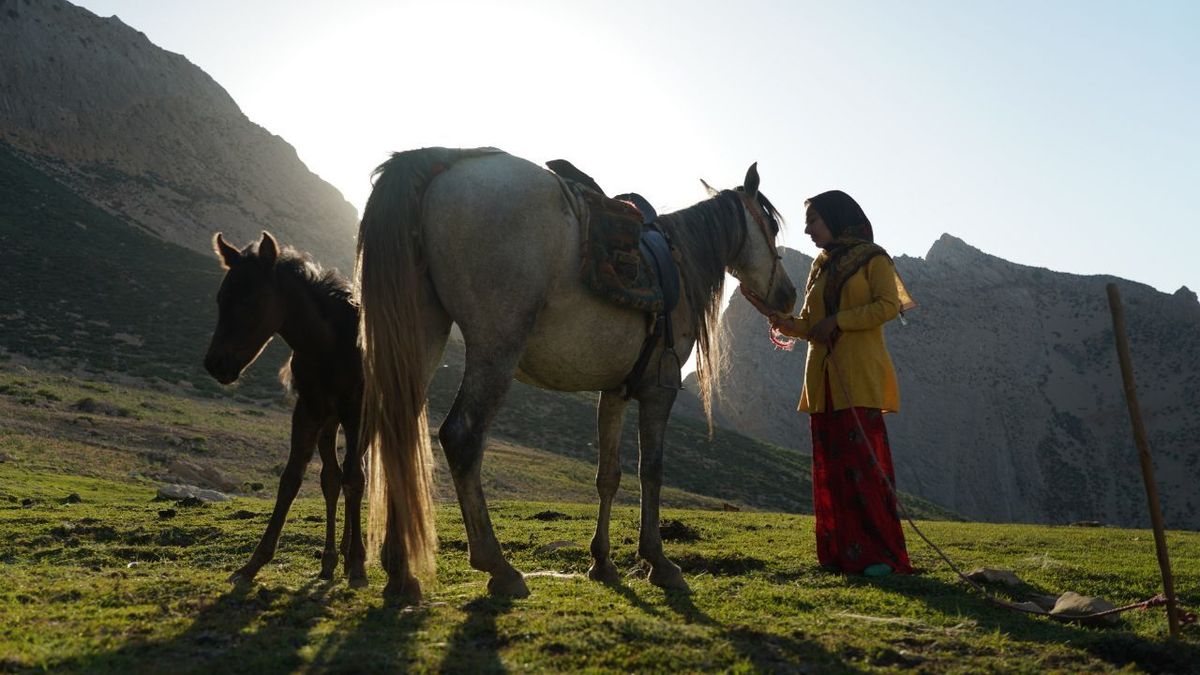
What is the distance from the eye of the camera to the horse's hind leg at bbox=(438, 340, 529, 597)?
4.98 meters

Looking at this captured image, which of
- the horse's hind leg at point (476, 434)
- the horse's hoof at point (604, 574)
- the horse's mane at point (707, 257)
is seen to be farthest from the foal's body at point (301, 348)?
the horse's mane at point (707, 257)

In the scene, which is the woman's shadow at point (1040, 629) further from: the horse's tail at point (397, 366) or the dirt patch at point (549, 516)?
the dirt patch at point (549, 516)

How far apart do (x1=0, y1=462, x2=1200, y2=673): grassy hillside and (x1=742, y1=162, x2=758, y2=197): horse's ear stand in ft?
10.0

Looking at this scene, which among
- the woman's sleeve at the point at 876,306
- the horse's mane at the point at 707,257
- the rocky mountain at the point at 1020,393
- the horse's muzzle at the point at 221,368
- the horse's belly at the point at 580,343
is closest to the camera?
the horse's belly at the point at 580,343

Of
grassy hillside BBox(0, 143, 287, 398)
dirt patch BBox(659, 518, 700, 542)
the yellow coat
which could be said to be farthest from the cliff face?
the yellow coat

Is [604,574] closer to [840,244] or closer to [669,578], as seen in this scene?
[669,578]

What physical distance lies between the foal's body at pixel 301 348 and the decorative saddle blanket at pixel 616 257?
1.66m

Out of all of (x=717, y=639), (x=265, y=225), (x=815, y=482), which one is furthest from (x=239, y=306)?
(x=265, y=225)

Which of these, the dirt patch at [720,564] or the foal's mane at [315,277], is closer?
the foal's mane at [315,277]

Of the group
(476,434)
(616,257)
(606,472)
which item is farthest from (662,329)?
(476,434)

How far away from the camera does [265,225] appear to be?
79250mm

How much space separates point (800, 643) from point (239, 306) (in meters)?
3.94

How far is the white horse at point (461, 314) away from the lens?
5.00 m

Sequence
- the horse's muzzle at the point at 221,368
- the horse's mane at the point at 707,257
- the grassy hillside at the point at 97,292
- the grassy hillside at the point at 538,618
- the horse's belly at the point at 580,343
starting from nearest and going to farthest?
1. the grassy hillside at the point at 538,618
2. the horse's belly at the point at 580,343
3. the horse's muzzle at the point at 221,368
4. the horse's mane at the point at 707,257
5. the grassy hillside at the point at 97,292
